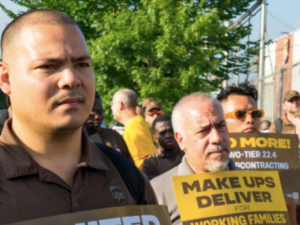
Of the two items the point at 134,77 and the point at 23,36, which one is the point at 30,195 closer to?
the point at 23,36

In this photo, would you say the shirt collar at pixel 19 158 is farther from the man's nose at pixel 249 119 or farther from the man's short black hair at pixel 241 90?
the man's short black hair at pixel 241 90

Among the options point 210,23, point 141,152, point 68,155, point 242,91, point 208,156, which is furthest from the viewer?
point 210,23

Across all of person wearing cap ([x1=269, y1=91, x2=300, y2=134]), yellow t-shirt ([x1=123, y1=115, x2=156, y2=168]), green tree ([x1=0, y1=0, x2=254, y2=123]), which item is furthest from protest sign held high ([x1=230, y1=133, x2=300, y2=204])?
green tree ([x1=0, y1=0, x2=254, y2=123])

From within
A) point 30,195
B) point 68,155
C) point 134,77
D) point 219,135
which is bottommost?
point 30,195

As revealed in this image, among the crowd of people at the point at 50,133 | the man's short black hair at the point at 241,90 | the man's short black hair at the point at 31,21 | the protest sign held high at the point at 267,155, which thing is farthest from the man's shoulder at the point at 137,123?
the man's short black hair at the point at 31,21

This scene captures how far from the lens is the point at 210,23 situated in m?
22.1

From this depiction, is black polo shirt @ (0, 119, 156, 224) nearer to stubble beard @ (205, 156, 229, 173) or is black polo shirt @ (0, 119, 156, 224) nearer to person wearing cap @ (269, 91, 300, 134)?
stubble beard @ (205, 156, 229, 173)

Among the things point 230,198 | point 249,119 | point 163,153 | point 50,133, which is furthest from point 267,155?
point 50,133

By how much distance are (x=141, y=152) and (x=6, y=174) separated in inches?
241

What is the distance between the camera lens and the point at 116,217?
2521 millimetres

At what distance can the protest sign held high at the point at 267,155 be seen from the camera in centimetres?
543

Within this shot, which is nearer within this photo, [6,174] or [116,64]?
[6,174]

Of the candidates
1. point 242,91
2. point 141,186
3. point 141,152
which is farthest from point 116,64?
point 141,186

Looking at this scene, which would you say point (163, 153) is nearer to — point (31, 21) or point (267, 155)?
point (267, 155)
